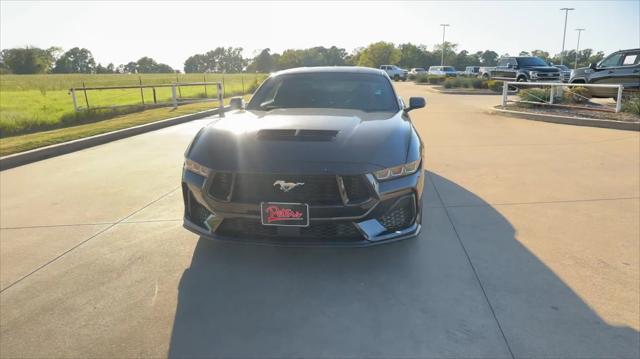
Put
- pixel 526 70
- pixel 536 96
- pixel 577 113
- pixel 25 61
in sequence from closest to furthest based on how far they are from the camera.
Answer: pixel 577 113, pixel 536 96, pixel 526 70, pixel 25 61

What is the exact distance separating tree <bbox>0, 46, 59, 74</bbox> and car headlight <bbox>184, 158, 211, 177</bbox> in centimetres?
12260

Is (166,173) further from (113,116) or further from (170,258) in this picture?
(113,116)

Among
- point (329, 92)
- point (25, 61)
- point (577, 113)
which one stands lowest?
point (577, 113)

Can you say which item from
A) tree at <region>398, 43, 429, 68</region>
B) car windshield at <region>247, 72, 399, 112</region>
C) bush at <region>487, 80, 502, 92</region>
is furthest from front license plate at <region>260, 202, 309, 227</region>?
tree at <region>398, 43, 429, 68</region>

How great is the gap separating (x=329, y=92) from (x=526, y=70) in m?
21.9

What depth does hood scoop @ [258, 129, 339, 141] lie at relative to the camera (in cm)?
301

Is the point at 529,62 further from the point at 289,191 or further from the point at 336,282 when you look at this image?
the point at 289,191

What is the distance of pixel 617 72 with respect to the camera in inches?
517

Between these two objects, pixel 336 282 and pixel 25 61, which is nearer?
pixel 336 282

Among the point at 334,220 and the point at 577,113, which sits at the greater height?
the point at 334,220

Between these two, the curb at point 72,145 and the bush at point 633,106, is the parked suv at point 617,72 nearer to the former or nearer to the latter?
the bush at point 633,106

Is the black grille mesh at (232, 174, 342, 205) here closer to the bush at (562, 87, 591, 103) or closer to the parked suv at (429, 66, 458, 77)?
the bush at (562, 87, 591, 103)

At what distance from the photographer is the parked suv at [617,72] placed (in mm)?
12711

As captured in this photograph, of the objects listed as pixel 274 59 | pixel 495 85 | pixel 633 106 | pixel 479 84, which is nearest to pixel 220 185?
pixel 633 106
